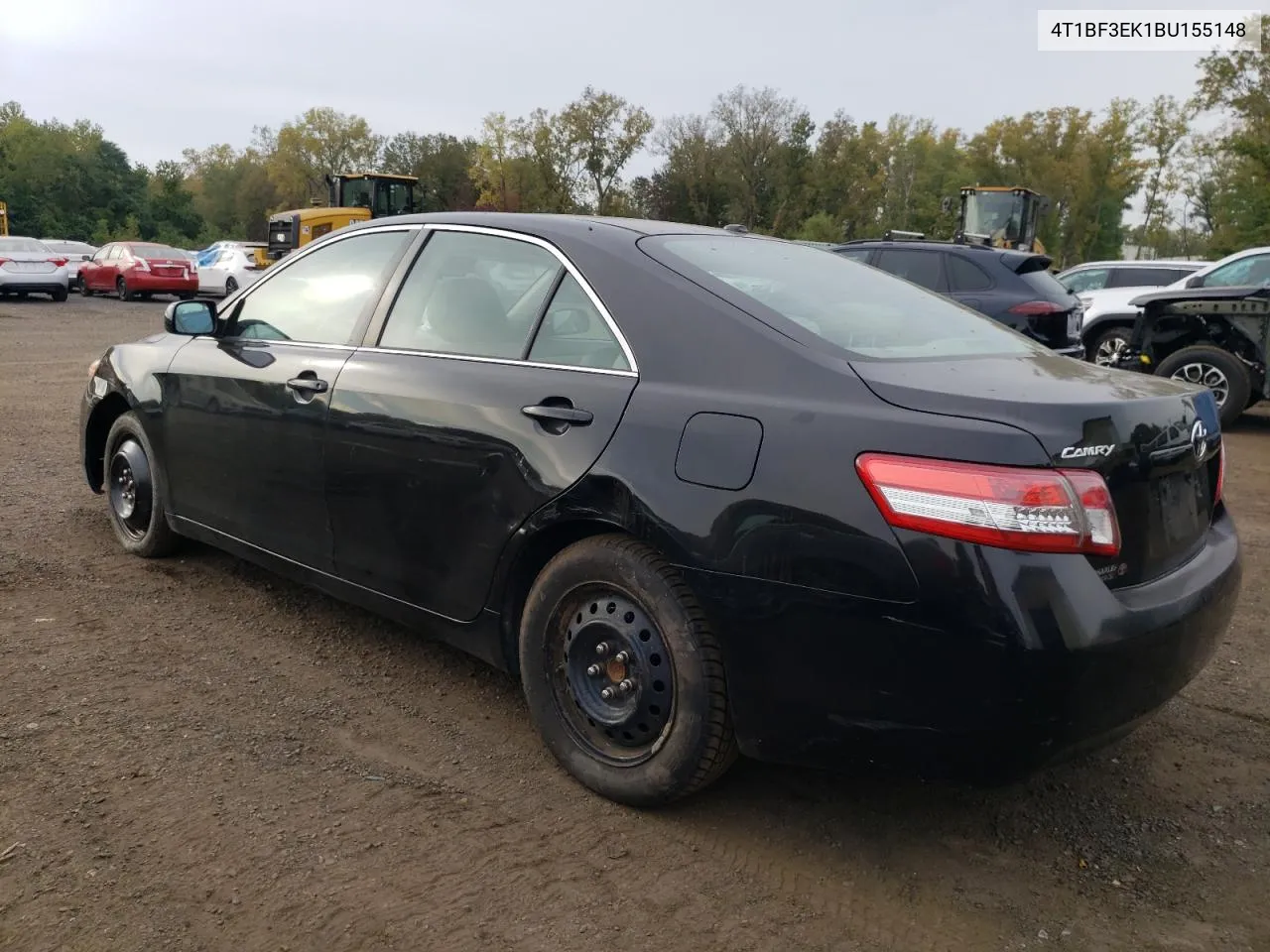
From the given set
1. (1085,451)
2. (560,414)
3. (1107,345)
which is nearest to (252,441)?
(560,414)

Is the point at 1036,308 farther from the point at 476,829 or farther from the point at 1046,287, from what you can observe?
the point at 476,829

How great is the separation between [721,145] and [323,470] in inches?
2183

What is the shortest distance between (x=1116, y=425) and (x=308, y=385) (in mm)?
2556

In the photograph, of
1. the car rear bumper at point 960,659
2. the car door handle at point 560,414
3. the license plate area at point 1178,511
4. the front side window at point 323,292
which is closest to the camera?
A: the car rear bumper at point 960,659

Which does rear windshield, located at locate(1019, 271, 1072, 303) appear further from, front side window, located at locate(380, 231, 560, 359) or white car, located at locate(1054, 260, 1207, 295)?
front side window, located at locate(380, 231, 560, 359)

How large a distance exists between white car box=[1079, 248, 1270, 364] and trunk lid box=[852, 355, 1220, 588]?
332 inches

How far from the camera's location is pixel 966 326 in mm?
3377

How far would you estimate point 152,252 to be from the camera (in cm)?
2641

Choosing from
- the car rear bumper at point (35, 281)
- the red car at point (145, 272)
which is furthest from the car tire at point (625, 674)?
the red car at point (145, 272)

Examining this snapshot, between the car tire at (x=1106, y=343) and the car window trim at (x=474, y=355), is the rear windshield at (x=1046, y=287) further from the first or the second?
the car window trim at (x=474, y=355)

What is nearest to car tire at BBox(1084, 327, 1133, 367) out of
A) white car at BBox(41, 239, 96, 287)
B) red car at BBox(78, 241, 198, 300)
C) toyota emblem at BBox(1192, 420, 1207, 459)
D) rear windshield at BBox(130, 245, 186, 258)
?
toyota emblem at BBox(1192, 420, 1207, 459)

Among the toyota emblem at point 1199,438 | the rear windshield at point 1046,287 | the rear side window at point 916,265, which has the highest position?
the rear side window at point 916,265

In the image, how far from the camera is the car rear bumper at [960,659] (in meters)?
2.23

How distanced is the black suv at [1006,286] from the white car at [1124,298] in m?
1.02
